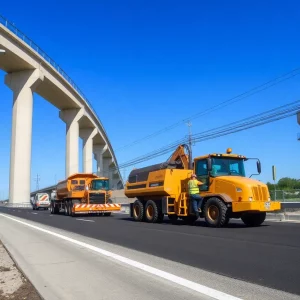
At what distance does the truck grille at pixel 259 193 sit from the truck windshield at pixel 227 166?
1.53m

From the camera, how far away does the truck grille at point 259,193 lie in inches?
531

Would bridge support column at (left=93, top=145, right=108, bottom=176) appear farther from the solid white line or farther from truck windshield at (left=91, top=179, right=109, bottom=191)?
the solid white line

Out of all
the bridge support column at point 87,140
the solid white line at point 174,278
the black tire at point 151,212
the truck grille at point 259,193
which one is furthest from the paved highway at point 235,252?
the bridge support column at point 87,140

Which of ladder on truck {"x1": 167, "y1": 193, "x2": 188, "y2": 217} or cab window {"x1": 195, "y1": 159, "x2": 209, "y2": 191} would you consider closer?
cab window {"x1": 195, "y1": 159, "x2": 209, "y2": 191}

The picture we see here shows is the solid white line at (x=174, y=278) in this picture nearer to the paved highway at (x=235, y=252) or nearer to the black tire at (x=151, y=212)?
the paved highway at (x=235, y=252)

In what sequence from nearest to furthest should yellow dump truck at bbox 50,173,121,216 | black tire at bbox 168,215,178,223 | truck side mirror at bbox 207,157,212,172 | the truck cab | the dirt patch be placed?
the dirt patch
the truck cab
truck side mirror at bbox 207,157,212,172
black tire at bbox 168,215,178,223
yellow dump truck at bbox 50,173,121,216

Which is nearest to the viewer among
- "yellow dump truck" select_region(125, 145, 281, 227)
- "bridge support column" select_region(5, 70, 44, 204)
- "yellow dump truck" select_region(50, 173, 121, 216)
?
"yellow dump truck" select_region(125, 145, 281, 227)

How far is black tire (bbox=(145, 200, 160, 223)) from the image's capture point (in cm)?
1738

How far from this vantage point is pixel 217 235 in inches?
450

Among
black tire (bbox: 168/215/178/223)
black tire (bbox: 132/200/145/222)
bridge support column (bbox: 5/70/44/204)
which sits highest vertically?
bridge support column (bbox: 5/70/44/204)

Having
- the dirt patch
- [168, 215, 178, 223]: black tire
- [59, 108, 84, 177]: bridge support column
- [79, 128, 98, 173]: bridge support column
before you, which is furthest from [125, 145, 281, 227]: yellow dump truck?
[79, 128, 98, 173]: bridge support column

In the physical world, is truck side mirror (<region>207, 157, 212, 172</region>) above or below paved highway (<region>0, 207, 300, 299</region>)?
above

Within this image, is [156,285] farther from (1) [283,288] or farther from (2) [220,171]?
(2) [220,171]

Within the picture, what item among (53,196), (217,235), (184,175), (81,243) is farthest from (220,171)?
(53,196)
